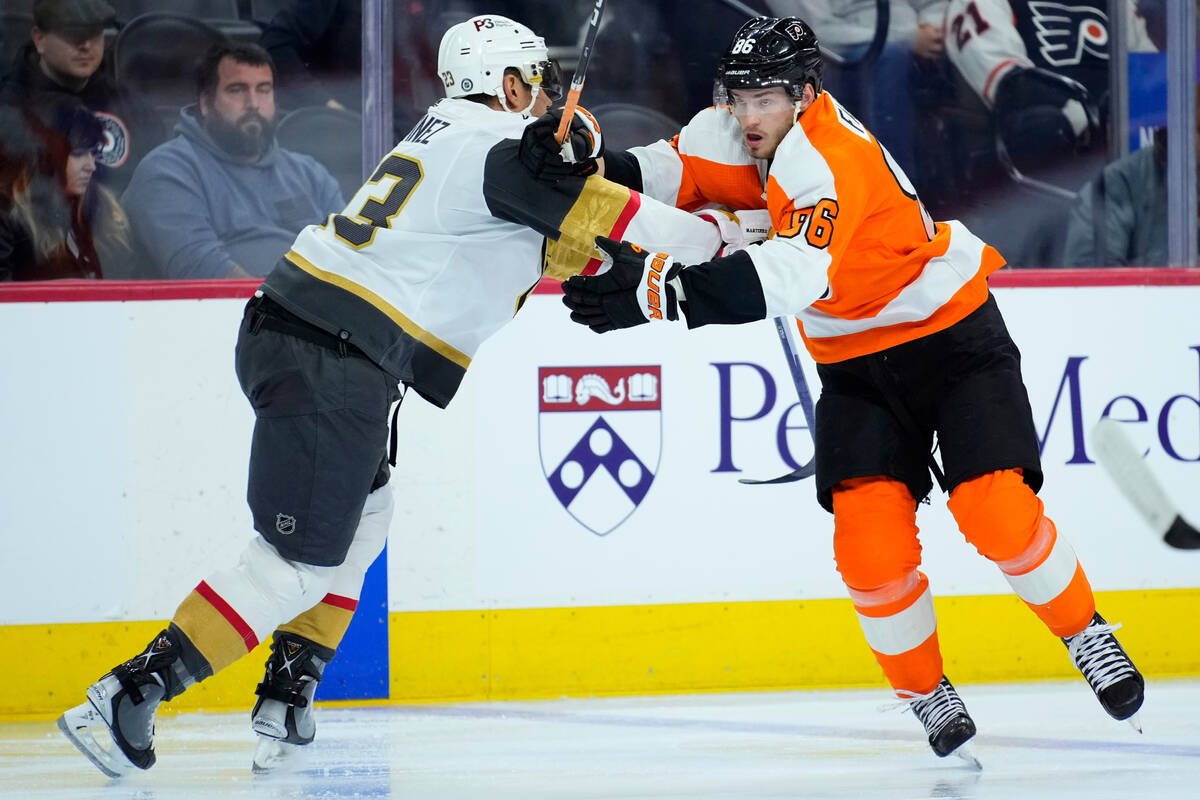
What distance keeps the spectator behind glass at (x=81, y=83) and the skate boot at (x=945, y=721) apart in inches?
102

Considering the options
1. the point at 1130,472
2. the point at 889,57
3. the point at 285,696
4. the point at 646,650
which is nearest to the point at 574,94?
the point at 285,696

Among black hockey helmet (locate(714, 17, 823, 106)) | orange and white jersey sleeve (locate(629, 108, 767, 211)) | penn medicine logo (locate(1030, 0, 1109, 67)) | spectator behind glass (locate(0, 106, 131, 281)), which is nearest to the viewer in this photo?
black hockey helmet (locate(714, 17, 823, 106))

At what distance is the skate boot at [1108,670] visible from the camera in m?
2.16

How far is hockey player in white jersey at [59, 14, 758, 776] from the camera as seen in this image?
2191 millimetres

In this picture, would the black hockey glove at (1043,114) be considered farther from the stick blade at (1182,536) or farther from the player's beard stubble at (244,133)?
the player's beard stubble at (244,133)

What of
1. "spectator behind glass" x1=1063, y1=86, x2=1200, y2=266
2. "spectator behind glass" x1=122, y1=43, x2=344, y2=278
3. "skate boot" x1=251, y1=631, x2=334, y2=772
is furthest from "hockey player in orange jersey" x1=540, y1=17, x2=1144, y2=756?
"spectator behind glass" x1=1063, y1=86, x2=1200, y2=266

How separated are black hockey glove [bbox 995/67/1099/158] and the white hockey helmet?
6.94 feet

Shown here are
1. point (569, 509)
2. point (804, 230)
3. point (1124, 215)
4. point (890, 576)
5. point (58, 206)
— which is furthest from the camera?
point (1124, 215)

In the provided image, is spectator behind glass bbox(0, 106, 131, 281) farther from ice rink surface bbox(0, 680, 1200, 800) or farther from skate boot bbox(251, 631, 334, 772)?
skate boot bbox(251, 631, 334, 772)

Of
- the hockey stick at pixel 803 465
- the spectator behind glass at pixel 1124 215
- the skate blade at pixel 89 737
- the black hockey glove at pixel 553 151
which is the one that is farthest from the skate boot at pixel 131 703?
the spectator behind glass at pixel 1124 215

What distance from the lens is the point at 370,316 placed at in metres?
2.28

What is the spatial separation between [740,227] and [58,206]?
2175mm

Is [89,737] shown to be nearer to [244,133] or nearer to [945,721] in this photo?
[945,721]

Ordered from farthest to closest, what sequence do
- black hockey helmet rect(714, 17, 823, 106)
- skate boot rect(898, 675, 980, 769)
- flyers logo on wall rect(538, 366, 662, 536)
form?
flyers logo on wall rect(538, 366, 662, 536) < skate boot rect(898, 675, 980, 769) < black hockey helmet rect(714, 17, 823, 106)
